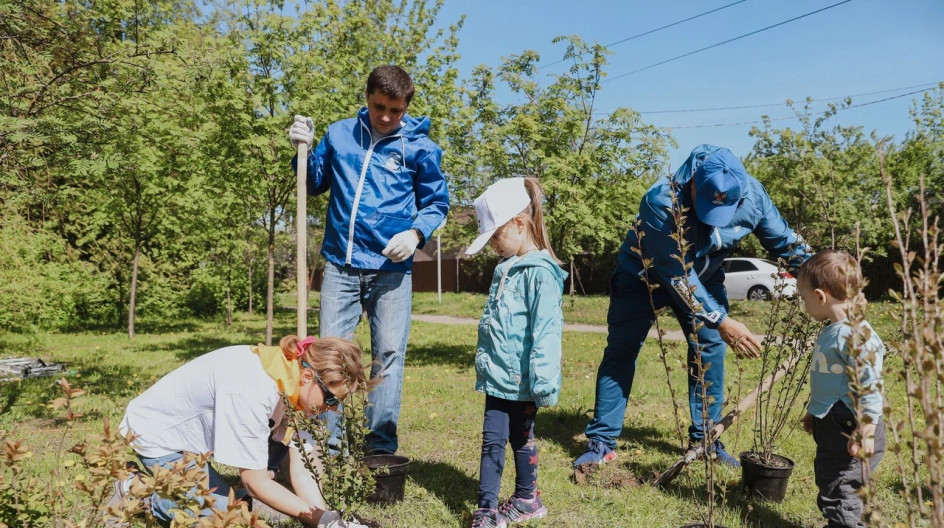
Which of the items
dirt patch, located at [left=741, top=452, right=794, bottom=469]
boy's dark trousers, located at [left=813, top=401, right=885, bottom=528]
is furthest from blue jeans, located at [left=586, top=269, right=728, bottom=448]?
boy's dark trousers, located at [left=813, top=401, right=885, bottom=528]

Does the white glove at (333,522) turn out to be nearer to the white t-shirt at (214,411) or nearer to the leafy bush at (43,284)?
the white t-shirt at (214,411)

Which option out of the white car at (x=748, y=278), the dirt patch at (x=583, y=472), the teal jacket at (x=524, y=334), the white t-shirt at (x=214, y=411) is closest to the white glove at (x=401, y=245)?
the teal jacket at (x=524, y=334)

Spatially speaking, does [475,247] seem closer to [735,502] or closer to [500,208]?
[500,208]

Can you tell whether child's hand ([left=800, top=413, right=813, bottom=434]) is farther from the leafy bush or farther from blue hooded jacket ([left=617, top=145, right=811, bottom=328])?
the leafy bush

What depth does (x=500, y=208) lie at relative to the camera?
119 inches

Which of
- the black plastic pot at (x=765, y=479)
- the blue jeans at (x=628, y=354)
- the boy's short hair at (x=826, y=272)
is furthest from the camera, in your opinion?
the blue jeans at (x=628, y=354)

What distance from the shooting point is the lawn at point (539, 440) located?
3.08m

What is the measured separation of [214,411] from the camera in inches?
99.0

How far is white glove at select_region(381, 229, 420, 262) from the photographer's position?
332 centimetres

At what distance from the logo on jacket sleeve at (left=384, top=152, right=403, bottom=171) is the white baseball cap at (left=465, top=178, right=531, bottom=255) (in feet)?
2.28

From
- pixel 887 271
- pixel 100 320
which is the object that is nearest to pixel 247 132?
pixel 100 320

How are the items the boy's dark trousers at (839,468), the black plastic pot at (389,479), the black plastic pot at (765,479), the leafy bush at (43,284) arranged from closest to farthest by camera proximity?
the boy's dark trousers at (839,468), the black plastic pot at (389,479), the black plastic pot at (765,479), the leafy bush at (43,284)

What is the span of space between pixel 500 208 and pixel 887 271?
64.5ft

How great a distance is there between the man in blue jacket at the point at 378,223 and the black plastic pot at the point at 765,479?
180cm
